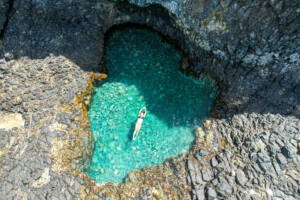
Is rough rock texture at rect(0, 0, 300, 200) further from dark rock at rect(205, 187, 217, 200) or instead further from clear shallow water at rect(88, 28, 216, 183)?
clear shallow water at rect(88, 28, 216, 183)

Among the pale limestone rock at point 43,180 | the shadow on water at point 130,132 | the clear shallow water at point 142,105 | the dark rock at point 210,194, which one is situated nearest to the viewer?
the pale limestone rock at point 43,180

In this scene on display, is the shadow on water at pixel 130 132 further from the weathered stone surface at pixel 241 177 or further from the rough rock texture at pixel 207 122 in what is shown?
the weathered stone surface at pixel 241 177

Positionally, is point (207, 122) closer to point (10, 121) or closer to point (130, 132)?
point (130, 132)

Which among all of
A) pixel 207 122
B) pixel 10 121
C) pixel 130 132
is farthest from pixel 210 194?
pixel 10 121

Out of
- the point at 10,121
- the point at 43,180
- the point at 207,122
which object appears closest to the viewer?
the point at 43,180

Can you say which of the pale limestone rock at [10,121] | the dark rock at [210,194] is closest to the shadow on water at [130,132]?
the dark rock at [210,194]

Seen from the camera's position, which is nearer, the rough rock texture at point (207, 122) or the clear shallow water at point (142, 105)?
the rough rock texture at point (207, 122)
